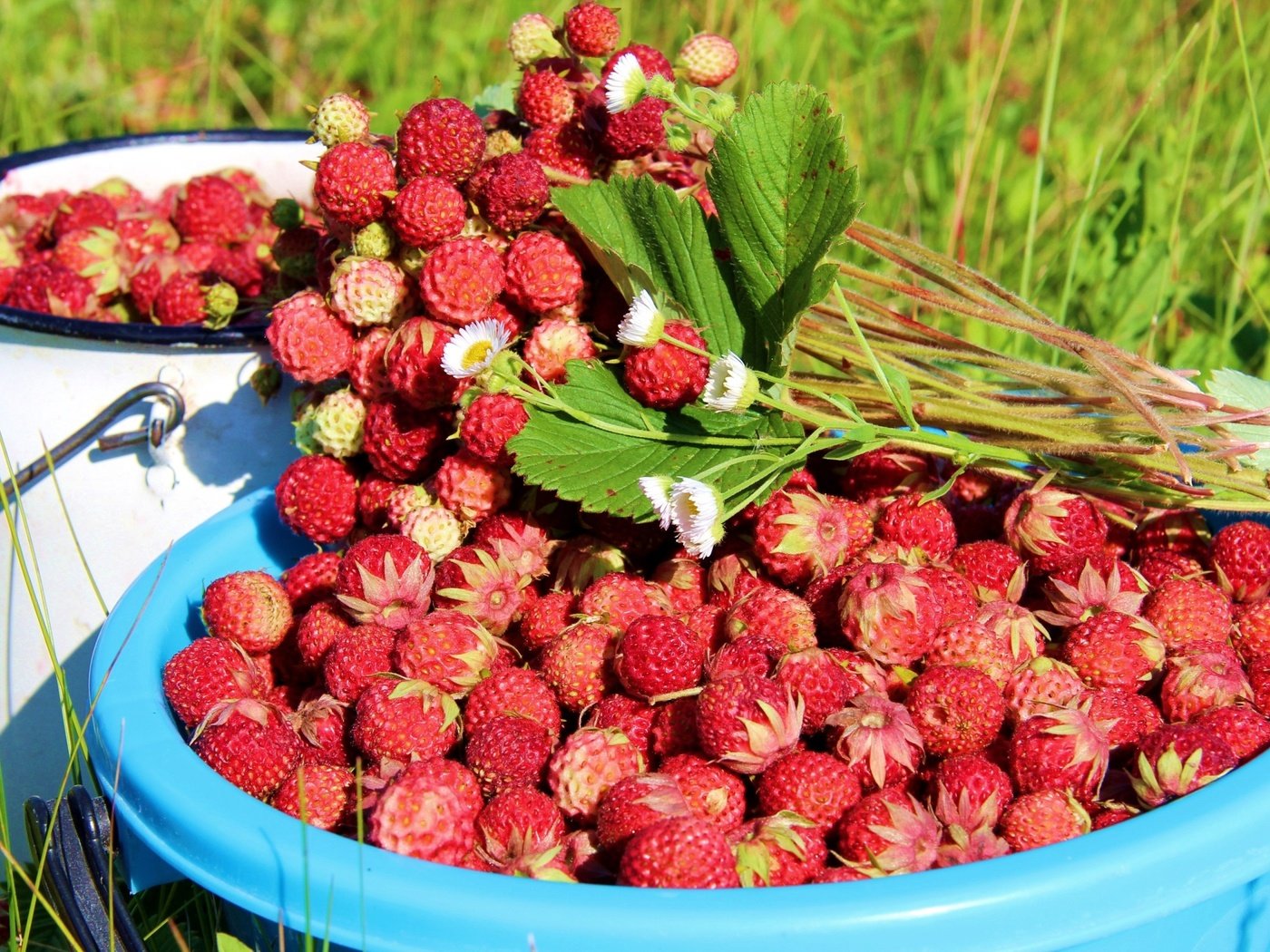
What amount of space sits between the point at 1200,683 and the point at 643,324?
0.51m

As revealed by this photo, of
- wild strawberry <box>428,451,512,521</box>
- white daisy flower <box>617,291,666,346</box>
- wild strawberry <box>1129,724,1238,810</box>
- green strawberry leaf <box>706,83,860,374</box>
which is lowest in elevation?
wild strawberry <box>1129,724,1238,810</box>

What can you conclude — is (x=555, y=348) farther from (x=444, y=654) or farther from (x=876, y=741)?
(x=876, y=741)

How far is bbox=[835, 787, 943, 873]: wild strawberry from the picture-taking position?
80 cm

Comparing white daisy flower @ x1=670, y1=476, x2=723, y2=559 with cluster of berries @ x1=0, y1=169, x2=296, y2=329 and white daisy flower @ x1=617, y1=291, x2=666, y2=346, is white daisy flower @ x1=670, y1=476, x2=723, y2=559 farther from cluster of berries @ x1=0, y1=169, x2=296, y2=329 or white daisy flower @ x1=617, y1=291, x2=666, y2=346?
cluster of berries @ x1=0, y1=169, x2=296, y2=329

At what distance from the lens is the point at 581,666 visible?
3.18 feet

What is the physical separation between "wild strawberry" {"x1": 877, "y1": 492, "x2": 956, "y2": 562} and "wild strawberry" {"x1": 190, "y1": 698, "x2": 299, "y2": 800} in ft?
1.75

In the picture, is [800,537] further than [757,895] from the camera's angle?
Yes

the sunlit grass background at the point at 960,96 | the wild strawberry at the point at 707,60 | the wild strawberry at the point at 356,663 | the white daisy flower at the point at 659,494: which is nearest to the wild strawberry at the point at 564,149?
the wild strawberry at the point at 707,60

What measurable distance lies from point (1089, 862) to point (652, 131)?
0.68m

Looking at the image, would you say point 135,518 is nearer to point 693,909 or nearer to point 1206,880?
point 693,909

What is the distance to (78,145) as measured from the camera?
5.78 feet

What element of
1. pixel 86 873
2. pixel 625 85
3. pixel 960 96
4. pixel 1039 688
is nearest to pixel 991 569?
pixel 1039 688

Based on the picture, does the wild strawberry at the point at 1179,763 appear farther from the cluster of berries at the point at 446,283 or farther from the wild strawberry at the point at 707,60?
the wild strawberry at the point at 707,60

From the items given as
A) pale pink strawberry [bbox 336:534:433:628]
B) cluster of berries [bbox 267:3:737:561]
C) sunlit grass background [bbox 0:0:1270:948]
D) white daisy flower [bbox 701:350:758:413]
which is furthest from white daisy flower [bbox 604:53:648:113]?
sunlit grass background [bbox 0:0:1270:948]
